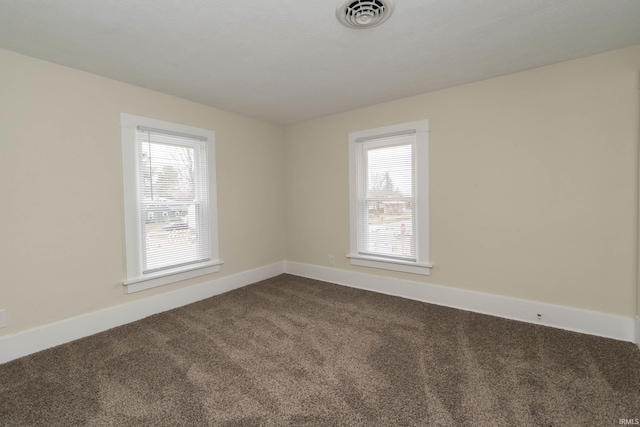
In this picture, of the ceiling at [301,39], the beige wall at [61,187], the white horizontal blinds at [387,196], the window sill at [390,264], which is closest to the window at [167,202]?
the beige wall at [61,187]

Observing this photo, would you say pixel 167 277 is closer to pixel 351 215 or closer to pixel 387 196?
pixel 351 215

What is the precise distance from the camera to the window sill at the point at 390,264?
133 inches

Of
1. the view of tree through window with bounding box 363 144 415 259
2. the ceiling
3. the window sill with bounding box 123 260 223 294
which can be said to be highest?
the ceiling

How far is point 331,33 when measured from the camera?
81.7 inches

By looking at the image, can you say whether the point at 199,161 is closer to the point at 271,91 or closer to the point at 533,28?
the point at 271,91

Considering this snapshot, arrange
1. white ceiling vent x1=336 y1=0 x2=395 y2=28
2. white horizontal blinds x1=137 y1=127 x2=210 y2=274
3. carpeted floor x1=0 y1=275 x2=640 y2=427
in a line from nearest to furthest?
carpeted floor x1=0 y1=275 x2=640 y2=427
white ceiling vent x1=336 y1=0 x2=395 y2=28
white horizontal blinds x1=137 y1=127 x2=210 y2=274

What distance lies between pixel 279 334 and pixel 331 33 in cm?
251

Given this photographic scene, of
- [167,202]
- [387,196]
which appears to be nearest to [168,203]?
[167,202]

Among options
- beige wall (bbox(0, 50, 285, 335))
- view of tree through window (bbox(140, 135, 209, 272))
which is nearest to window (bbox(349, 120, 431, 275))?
view of tree through window (bbox(140, 135, 209, 272))

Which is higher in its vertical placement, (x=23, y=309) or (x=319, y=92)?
(x=319, y=92)

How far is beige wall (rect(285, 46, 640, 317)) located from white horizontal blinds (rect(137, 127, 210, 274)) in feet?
7.64

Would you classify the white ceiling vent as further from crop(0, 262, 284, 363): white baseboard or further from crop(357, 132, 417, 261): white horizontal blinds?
crop(0, 262, 284, 363): white baseboard

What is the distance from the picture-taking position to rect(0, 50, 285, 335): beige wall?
2.27 m

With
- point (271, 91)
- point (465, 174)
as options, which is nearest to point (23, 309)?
point (271, 91)
